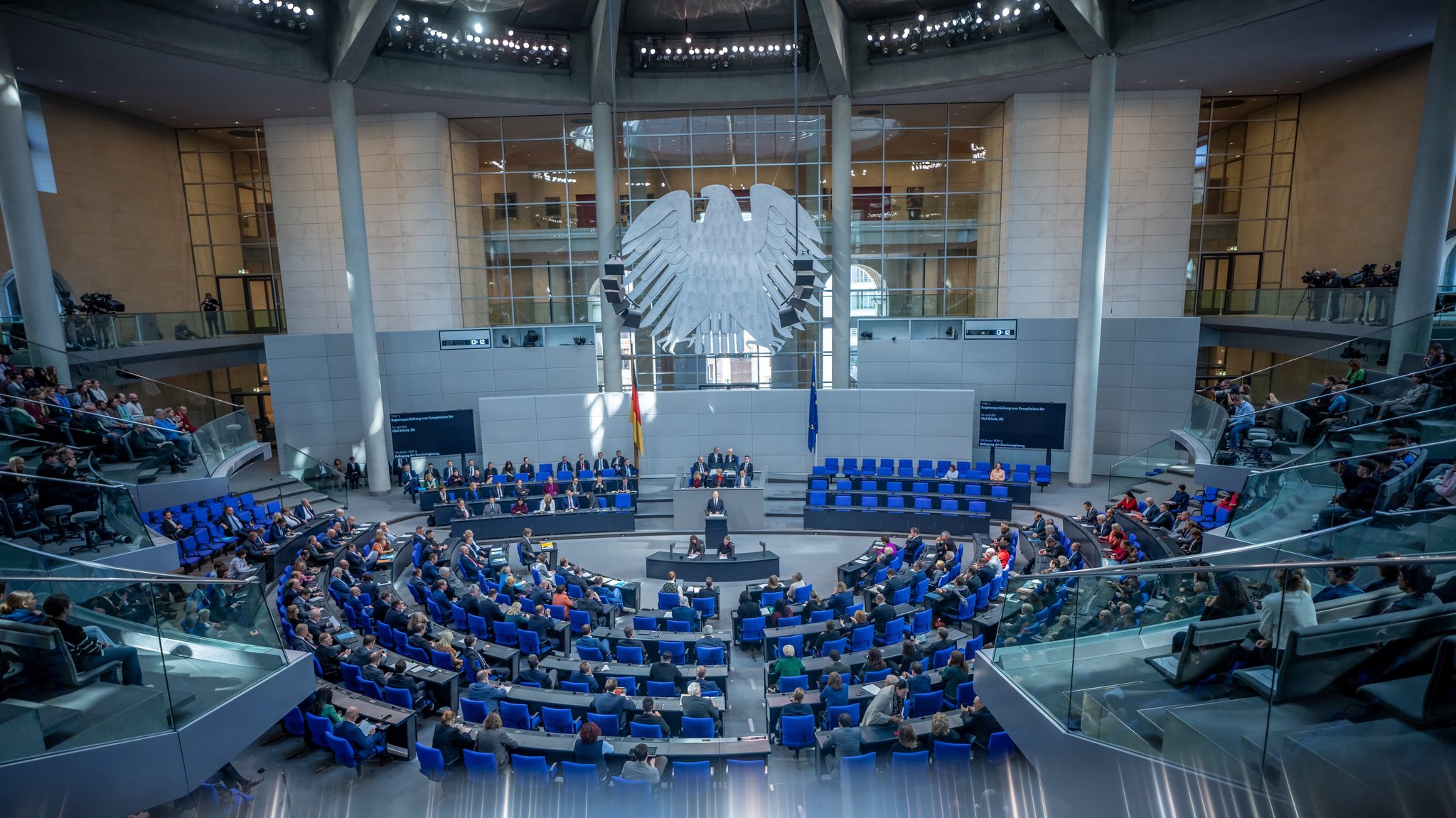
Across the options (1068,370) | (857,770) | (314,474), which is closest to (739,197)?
(1068,370)

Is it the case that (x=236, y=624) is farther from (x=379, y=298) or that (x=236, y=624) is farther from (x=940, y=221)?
(x=940, y=221)

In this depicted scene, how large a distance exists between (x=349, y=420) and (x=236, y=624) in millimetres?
15913

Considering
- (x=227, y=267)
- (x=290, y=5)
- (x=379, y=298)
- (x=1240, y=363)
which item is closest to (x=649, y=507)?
(x=379, y=298)

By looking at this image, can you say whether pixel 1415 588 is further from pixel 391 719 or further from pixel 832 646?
pixel 391 719

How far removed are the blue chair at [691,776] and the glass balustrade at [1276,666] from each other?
314 centimetres

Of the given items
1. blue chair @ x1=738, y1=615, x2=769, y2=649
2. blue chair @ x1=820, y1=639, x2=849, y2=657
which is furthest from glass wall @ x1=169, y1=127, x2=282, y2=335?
blue chair @ x1=820, y1=639, x2=849, y2=657

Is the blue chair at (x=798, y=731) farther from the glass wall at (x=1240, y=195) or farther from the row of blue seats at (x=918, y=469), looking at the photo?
the glass wall at (x=1240, y=195)

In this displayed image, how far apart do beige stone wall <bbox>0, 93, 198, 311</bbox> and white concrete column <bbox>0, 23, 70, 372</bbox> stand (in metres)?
4.13

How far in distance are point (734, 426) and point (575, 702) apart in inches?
473

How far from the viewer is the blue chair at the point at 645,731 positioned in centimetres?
741

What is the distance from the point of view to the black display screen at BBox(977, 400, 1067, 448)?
18.7 meters

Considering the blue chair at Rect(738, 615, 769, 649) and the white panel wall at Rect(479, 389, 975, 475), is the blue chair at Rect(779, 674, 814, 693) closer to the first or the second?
the blue chair at Rect(738, 615, 769, 649)

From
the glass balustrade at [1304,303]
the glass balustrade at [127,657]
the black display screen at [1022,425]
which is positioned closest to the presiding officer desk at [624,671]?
the glass balustrade at [127,657]

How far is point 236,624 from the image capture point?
5.94 metres
